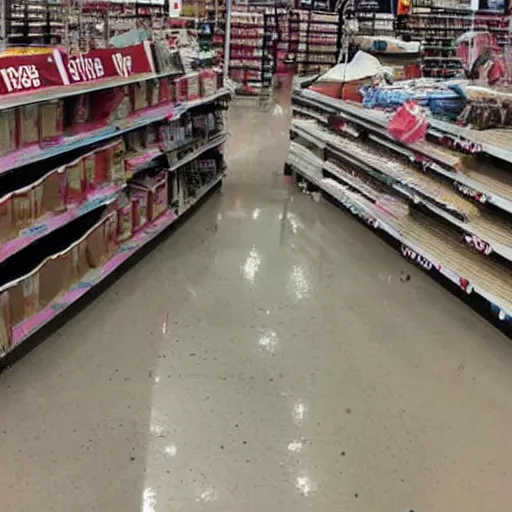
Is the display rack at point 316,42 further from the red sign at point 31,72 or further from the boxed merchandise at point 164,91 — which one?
the red sign at point 31,72

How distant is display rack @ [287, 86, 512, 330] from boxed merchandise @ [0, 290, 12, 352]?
2.36 metres

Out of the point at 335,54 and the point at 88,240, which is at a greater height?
the point at 335,54

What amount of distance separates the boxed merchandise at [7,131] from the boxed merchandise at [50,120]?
0.20 meters

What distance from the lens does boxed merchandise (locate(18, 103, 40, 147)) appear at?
3.00 meters

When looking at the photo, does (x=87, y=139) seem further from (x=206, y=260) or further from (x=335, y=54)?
(x=335, y=54)

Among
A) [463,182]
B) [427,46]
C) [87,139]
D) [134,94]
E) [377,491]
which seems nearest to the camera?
[377,491]

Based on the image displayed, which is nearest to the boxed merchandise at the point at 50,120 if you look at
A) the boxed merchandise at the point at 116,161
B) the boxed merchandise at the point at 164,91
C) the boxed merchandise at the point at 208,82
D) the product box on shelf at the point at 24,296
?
the boxed merchandise at the point at 116,161

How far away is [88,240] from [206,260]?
3.38 feet

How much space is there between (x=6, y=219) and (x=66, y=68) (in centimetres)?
81

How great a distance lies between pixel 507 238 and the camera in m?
3.54

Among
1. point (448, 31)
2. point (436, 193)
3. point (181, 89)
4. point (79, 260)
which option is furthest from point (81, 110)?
point (448, 31)

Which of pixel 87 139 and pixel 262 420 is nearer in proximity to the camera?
pixel 262 420

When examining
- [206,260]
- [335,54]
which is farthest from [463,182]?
[335,54]

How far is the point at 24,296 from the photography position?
300 cm
